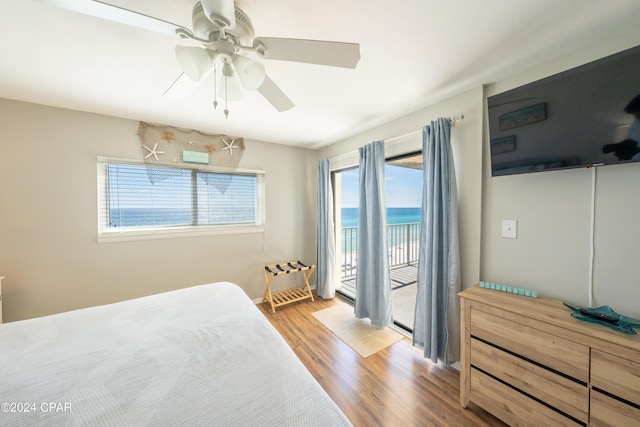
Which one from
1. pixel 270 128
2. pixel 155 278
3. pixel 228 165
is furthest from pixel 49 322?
pixel 270 128

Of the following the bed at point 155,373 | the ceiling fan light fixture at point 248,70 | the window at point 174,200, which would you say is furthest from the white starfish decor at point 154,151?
the ceiling fan light fixture at point 248,70

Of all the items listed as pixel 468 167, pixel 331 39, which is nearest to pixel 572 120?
pixel 468 167

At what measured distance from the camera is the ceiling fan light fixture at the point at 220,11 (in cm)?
74

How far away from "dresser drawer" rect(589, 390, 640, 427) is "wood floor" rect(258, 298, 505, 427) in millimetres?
536

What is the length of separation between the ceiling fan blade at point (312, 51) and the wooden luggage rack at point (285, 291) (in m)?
2.40

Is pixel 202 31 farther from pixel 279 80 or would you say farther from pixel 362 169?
pixel 362 169

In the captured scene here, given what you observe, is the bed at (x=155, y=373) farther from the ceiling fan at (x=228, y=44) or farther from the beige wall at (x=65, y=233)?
the ceiling fan at (x=228, y=44)

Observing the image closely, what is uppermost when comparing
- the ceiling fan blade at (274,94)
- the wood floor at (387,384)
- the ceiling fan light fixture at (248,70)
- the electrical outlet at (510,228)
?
the ceiling fan blade at (274,94)

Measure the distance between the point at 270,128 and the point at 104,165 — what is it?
5.60ft

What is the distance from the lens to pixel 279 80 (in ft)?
5.27

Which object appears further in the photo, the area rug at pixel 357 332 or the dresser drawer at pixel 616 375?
the area rug at pixel 357 332

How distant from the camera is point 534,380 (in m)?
1.16

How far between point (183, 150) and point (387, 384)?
9.93 feet

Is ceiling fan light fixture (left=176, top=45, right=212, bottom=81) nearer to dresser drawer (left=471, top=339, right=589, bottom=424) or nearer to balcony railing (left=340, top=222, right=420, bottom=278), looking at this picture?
dresser drawer (left=471, top=339, right=589, bottom=424)
